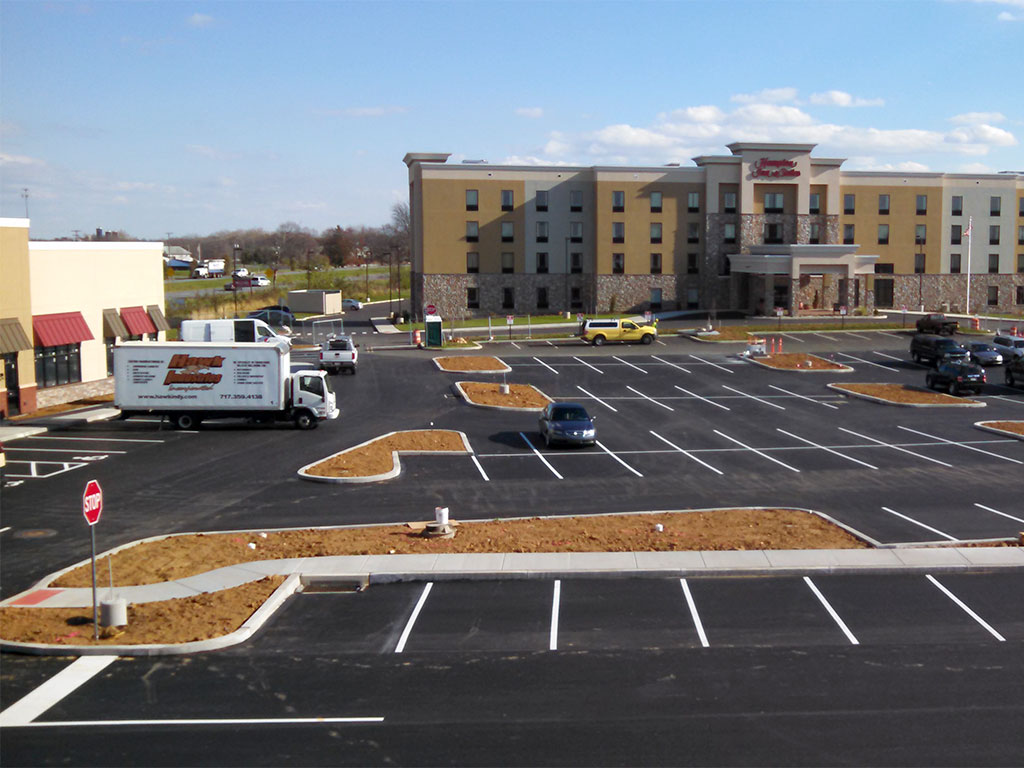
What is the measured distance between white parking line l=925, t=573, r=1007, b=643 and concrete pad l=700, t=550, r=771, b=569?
292 centimetres

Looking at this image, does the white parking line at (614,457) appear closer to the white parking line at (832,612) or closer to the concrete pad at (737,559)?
the concrete pad at (737,559)

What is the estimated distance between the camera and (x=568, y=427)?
32.7 metres

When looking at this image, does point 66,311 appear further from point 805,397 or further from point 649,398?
point 805,397

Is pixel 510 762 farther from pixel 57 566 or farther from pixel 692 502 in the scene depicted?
pixel 692 502

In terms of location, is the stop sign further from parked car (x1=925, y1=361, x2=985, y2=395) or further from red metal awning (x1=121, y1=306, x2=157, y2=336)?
parked car (x1=925, y1=361, x2=985, y2=395)

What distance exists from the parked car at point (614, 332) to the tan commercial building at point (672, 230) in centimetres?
1710

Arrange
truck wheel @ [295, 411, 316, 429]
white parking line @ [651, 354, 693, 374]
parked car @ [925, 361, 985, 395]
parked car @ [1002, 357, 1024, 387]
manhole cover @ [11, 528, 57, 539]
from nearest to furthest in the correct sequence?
manhole cover @ [11, 528, 57, 539] → truck wheel @ [295, 411, 316, 429] → parked car @ [925, 361, 985, 395] → parked car @ [1002, 357, 1024, 387] → white parking line @ [651, 354, 693, 374]

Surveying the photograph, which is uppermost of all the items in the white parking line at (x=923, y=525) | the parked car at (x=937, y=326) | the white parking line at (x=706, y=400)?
the parked car at (x=937, y=326)

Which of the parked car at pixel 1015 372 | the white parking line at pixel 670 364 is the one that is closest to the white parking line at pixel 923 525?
the parked car at pixel 1015 372

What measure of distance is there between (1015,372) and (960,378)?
4.27 m

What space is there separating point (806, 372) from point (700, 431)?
18.0m

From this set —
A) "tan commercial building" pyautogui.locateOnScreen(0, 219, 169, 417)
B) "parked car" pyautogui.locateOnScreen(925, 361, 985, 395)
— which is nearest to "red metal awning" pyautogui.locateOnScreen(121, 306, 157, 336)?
"tan commercial building" pyautogui.locateOnScreen(0, 219, 169, 417)

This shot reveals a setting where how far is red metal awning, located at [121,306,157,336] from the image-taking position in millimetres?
46875

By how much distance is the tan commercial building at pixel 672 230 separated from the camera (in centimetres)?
8038
